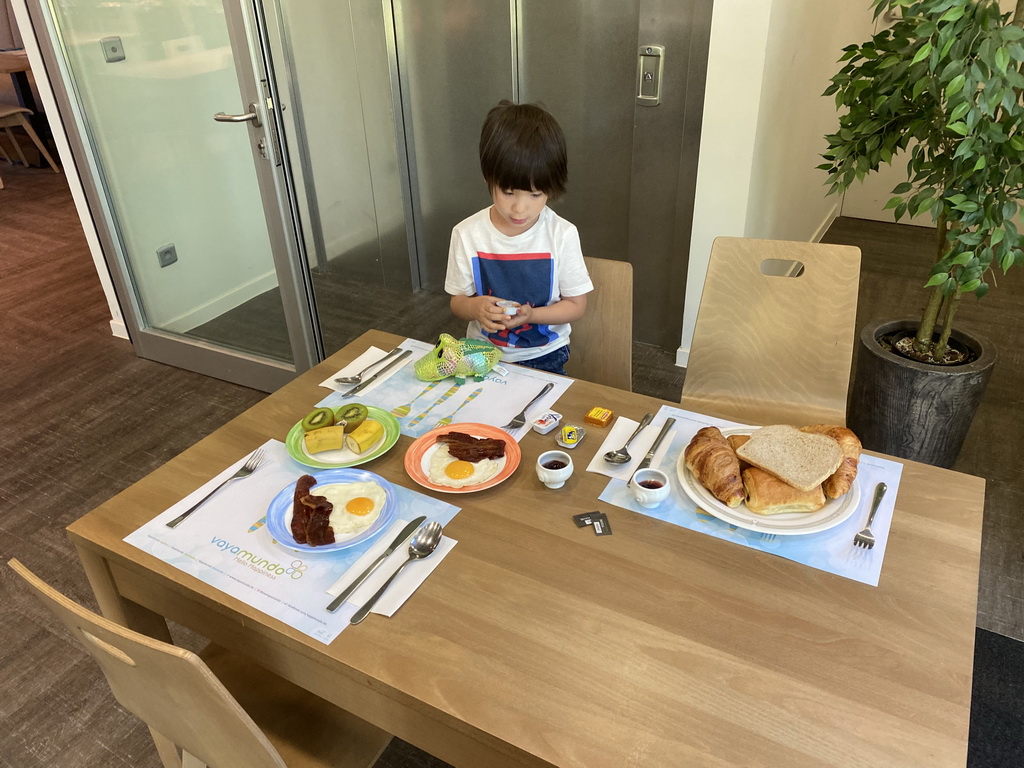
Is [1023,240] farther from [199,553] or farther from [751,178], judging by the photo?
[199,553]

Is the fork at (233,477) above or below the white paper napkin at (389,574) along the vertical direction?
above

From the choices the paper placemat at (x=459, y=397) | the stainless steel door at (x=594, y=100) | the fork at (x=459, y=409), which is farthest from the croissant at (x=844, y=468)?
the stainless steel door at (x=594, y=100)

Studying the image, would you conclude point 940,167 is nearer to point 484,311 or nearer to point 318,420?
point 484,311

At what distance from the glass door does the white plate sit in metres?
1.83

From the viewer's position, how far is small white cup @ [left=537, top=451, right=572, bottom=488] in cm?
114

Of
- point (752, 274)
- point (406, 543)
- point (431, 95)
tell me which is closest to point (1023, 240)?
point (752, 274)

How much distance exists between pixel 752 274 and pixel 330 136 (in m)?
2.29

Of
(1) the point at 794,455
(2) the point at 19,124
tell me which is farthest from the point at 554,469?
(2) the point at 19,124

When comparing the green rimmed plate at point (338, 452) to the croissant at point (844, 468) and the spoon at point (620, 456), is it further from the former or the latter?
the croissant at point (844, 468)

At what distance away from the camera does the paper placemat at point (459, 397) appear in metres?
1.34

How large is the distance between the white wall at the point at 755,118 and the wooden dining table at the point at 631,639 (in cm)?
159

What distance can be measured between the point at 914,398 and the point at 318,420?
1.71 metres

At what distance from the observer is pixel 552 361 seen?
182cm

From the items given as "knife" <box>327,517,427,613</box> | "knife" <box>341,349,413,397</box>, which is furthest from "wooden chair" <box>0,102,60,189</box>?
"knife" <box>327,517,427,613</box>
